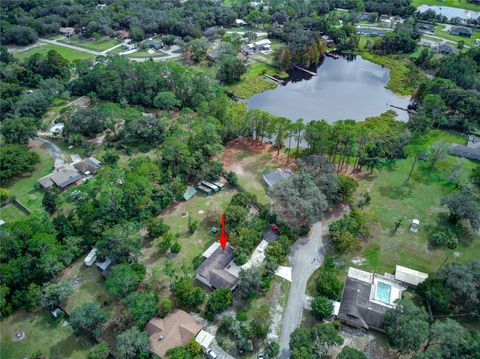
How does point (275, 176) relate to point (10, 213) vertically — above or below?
above

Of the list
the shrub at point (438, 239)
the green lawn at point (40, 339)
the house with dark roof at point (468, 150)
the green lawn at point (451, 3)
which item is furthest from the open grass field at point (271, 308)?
the green lawn at point (451, 3)

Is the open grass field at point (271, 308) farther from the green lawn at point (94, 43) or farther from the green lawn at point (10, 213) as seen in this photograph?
the green lawn at point (94, 43)

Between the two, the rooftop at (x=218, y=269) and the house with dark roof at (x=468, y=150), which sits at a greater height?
the house with dark roof at (x=468, y=150)

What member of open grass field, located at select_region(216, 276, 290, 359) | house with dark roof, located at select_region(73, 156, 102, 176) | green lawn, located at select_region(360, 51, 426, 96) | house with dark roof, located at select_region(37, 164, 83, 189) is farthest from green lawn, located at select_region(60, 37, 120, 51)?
open grass field, located at select_region(216, 276, 290, 359)

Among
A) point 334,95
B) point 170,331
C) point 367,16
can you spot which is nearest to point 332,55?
point 334,95

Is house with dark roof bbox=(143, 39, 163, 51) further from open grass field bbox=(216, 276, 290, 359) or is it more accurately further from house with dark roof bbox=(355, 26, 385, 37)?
open grass field bbox=(216, 276, 290, 359)

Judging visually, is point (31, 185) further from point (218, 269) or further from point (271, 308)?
point (271, 308)

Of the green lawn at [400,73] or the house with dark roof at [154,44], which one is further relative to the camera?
the house with dark roof at [154,44]
